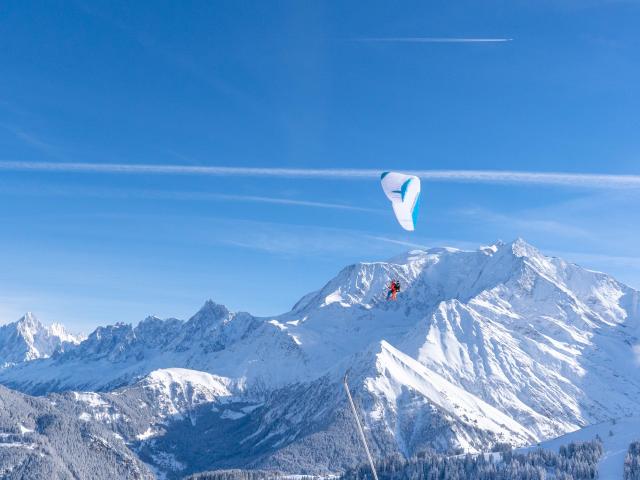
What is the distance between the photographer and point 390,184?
143 m

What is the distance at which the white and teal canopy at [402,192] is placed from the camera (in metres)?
136

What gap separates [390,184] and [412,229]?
16.5 meters

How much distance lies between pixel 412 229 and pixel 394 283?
46.1ft

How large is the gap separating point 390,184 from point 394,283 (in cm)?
2037

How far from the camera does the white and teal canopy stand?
13562 cm

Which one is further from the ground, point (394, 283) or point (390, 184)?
point (390, 184)

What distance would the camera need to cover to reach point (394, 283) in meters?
139

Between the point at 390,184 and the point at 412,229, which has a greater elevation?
the point at 390,184

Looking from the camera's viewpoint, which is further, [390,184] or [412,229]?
[390,184]

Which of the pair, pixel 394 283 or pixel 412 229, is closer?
pixel 412 229

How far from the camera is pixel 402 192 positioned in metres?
140

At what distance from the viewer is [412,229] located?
130 m
